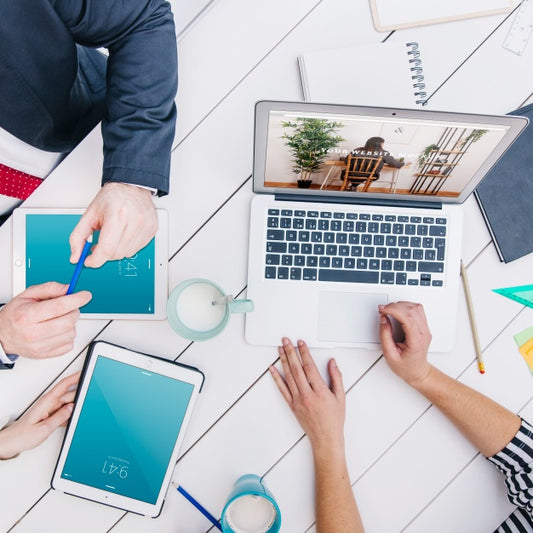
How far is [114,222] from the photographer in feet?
2.42

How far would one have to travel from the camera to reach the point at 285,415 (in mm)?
914

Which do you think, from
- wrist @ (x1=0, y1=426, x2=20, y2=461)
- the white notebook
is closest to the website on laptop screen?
the white notebook

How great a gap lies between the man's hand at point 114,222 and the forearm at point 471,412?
582 mm

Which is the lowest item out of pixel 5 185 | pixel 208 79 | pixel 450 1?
pixel 5 185

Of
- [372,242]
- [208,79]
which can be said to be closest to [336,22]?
[208,79]

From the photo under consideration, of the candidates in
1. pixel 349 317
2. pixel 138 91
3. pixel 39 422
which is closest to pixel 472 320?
pixel 349 317

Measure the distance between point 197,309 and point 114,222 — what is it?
8.6 inches

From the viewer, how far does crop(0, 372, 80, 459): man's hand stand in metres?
0.86

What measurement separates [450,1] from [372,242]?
49 centimetres

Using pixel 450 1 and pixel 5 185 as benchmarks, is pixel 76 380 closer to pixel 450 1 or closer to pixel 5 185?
pixel 5 185

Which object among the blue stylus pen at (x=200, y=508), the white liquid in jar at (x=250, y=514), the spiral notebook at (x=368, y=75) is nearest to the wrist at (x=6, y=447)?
the blue stylus pen at (x=200, y=508)

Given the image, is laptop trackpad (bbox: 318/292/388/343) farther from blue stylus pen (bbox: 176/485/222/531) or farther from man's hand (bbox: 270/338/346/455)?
blue stylus pen (bbox: 176/485/222/531)

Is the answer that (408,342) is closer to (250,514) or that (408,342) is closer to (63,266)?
(250,514)

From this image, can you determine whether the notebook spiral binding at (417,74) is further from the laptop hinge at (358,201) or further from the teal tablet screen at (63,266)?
the teal tablet screen at (63,266)
